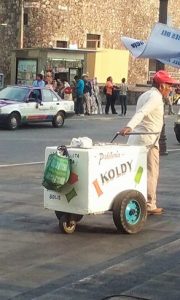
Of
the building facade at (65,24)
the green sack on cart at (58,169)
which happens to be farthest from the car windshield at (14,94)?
the building facade at (65,24)

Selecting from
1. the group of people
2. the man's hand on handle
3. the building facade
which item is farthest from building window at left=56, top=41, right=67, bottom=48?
the man's hand on handle

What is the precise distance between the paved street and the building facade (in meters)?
37.4

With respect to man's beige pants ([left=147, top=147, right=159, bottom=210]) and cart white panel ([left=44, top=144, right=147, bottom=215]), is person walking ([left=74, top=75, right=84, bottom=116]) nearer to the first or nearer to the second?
man's beige pants ([left=147, top=147, right=159, bottom=210])

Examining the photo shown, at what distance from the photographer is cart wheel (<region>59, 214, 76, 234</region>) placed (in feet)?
26.1

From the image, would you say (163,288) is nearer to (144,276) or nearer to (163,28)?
(144,276)

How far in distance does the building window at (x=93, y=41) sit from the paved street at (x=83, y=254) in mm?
40804

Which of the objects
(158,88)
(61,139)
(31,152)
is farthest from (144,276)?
(61,139)

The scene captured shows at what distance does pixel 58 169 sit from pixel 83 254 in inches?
40.8

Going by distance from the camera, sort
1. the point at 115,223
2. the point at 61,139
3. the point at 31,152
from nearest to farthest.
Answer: the point at 115,223 → the point at 31,152 → the point at 61,139

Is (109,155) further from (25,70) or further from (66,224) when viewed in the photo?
(25,70)

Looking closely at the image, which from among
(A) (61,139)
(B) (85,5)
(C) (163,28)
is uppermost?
(B) (85,5)

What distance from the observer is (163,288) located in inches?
225

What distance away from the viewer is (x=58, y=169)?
7.52 meters

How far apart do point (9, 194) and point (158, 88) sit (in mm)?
2976
